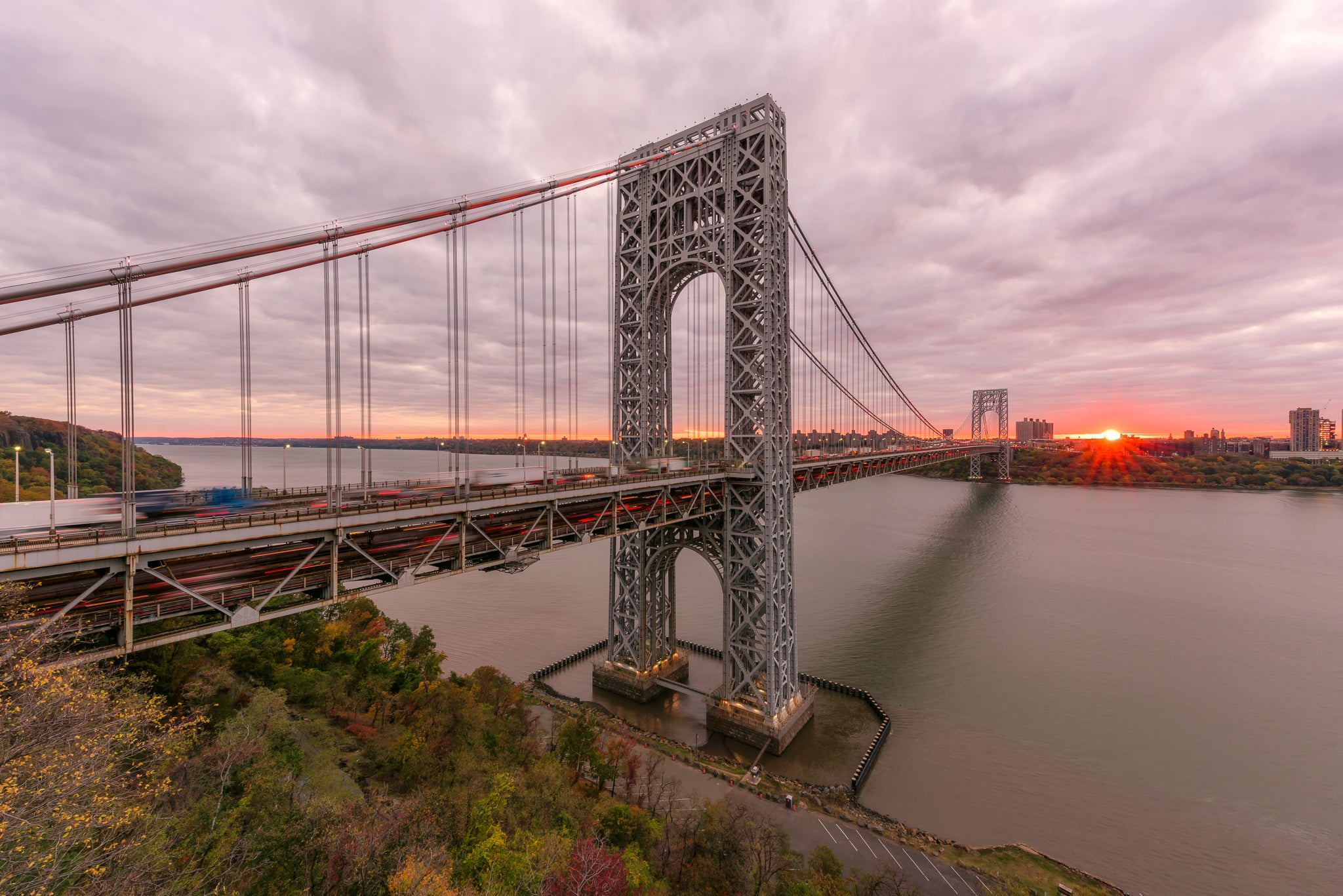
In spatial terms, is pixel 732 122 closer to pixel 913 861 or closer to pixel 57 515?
pixel 57 515

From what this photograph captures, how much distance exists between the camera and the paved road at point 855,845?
1521 cm

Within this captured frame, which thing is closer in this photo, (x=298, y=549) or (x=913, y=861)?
(x=298, y=549)

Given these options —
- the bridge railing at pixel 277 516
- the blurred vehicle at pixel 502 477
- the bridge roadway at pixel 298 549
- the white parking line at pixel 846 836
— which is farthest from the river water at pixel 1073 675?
the blurred vehicle at pixel 502 477

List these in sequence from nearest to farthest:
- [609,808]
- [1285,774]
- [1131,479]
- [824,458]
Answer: [609,808] < [1285,774] < [824,458] < [1131,479]

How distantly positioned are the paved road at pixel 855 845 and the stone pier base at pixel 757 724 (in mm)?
3738

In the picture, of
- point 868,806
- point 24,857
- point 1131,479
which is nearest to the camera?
point 24,857

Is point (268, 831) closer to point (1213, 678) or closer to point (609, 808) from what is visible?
point (609, 808)

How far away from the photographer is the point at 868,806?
19484mm

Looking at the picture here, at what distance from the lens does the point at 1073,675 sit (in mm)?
28969

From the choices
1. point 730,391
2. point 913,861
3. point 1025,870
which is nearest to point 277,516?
point 730,391

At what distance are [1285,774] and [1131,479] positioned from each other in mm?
119927

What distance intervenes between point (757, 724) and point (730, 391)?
15985 millimetres

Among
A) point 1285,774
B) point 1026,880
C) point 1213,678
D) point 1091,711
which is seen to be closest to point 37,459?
point 1026,880

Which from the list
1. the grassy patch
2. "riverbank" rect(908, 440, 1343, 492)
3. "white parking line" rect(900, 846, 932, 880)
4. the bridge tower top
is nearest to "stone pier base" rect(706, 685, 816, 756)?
"white parking line" rect(900, 846, 932, 880)
